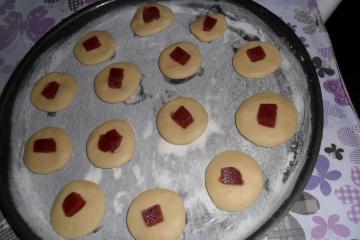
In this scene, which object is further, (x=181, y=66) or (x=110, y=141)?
(x=181, y=66)

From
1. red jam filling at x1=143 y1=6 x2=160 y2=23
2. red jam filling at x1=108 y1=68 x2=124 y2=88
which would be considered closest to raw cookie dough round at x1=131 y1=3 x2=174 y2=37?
red jam filling at x1=143 y1=6 x2=160 y2=23

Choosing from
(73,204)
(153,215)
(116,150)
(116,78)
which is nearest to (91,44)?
(116,78)

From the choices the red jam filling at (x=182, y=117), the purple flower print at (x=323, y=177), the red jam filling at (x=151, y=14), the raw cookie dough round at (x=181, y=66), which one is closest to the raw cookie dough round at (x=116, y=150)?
the red jam filling at (x=182, y=117)

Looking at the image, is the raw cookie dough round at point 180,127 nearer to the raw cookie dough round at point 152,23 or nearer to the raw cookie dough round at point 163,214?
A: the raw cookie dough round at point 163,214

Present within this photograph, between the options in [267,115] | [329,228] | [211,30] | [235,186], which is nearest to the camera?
[329,228]

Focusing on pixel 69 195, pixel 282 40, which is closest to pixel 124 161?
pixel 69 195

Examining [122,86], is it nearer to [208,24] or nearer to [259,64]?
[208,24]
